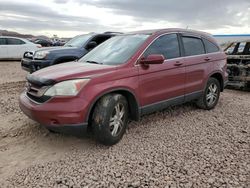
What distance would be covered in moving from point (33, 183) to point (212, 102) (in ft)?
14.5

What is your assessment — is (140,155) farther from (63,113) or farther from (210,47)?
(210,47)

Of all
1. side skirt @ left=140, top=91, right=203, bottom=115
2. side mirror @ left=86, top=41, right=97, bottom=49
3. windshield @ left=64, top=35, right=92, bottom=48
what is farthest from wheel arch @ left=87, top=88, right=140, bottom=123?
windshield @ left=64, top=35, right=92, bottom=48

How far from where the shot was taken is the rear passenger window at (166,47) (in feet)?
16.6

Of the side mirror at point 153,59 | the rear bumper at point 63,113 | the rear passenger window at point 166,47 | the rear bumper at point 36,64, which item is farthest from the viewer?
the rear bumper at point 36,64

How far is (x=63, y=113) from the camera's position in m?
3.99

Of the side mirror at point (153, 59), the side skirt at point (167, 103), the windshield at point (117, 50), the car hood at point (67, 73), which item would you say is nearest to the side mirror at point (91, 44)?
the windshield at point (117, 50)

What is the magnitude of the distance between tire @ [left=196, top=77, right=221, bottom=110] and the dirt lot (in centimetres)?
47

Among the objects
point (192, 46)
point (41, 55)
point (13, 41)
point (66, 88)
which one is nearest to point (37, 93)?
point (66, 88)

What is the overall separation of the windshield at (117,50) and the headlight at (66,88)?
3.00ft

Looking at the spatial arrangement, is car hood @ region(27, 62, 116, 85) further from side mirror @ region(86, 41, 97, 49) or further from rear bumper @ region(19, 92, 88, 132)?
side mirror @ region(86, 41, 97, 49)

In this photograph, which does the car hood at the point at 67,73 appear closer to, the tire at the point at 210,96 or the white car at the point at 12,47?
A: the tire at the point at 210,96

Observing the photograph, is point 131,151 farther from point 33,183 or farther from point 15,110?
point 15,110

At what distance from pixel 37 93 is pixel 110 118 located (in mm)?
1116

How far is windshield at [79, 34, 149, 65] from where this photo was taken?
4859mm
